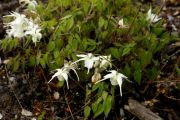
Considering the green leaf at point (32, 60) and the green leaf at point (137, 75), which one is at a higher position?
the green leaf at point (32, 60)

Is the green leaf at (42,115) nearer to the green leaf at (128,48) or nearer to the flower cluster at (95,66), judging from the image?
the flower cluster at (95,66)

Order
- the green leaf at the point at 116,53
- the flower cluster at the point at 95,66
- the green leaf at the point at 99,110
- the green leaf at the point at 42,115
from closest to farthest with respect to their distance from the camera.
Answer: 1. the flower cluster at the point at 95,66
2. the green leaf at the point at 99,110
3. the green leaf at the point at 116,53
4. the green leaf at the point at 42,115

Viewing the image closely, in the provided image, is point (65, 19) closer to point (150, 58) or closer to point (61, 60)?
point (61, 60)

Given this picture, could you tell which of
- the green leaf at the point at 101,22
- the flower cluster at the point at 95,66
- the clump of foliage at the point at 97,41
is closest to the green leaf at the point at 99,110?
the clump of foliage at the point at 97,41

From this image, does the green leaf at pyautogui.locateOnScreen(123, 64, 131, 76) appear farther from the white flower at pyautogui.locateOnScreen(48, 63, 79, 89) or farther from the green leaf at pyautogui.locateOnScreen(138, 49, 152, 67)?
the white flower at pyautogui.locateOnScreen(48, 63, 79, 89)

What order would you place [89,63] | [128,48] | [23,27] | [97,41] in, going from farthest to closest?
[97,41], [23,27], [128,48], [89,63]

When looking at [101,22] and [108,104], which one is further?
[101,22]

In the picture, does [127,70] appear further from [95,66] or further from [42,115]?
[42,115]

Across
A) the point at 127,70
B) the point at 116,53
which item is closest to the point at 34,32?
the point at 116,53

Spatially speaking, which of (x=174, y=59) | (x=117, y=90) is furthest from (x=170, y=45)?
(x=117, y=90)
